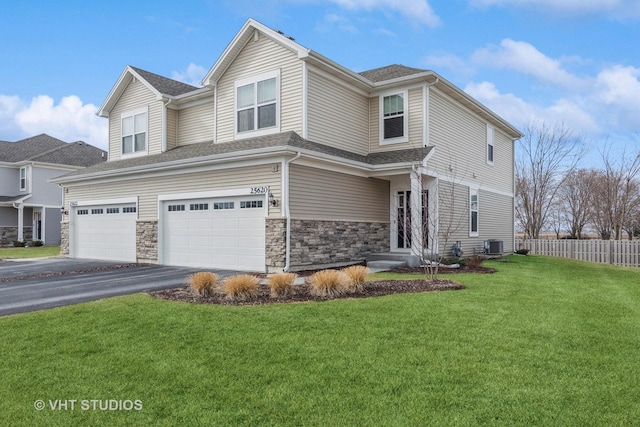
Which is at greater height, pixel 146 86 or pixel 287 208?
pixel 146 86

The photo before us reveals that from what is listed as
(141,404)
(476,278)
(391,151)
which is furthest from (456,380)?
(391,151)

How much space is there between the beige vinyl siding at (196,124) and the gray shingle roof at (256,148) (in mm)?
469

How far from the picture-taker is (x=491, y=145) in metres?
20.8

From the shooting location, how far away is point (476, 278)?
10789 mm

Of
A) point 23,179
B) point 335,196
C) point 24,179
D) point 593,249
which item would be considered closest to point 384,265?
point 335,196

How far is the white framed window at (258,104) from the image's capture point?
14.1m

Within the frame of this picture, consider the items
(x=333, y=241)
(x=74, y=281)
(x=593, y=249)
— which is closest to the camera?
(x=74, y=281)

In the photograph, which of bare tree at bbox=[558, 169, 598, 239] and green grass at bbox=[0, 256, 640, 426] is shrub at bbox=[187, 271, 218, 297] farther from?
bare tree at bbox=[558, 169, 598, 239]

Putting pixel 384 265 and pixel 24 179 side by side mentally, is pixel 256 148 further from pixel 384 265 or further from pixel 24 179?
pixel 24 179

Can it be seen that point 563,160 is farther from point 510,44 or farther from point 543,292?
point 543,292

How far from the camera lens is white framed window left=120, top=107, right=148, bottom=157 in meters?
18.4

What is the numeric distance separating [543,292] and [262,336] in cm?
614

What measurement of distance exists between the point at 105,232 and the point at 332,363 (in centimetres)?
1586

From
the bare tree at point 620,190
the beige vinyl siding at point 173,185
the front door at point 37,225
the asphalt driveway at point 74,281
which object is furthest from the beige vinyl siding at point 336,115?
the front door at point 37,225
